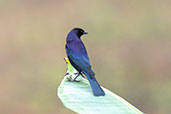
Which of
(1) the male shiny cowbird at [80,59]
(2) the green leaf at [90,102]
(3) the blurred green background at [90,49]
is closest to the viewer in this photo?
(2) the green leaf at [90,102]

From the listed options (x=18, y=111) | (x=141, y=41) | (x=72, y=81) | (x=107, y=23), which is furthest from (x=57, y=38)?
(x=72, y=81)

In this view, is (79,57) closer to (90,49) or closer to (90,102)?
(90,102)

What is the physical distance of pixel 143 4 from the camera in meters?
9.74

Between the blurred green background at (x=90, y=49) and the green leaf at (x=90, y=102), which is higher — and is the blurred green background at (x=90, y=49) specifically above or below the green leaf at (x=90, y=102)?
below

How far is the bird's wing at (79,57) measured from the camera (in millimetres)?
1861

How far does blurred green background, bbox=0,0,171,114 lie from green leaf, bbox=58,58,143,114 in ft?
15.8

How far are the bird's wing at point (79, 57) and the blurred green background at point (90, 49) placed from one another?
4366 mm

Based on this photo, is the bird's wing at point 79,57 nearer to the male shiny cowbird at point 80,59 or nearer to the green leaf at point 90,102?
the male shiny cowbird at point 80,59

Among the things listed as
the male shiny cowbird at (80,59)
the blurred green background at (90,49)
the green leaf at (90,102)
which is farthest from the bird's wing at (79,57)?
the blurred green background at (90,49)

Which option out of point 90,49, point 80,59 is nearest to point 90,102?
point 80,59

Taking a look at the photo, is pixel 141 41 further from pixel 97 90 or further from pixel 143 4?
pixel 97 90

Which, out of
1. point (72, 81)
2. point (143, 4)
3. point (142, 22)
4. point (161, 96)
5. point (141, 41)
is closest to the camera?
point (72, 81)

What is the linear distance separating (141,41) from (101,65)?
4.31ft

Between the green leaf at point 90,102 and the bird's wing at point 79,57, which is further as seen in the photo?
the bird's wing at point 79,57
